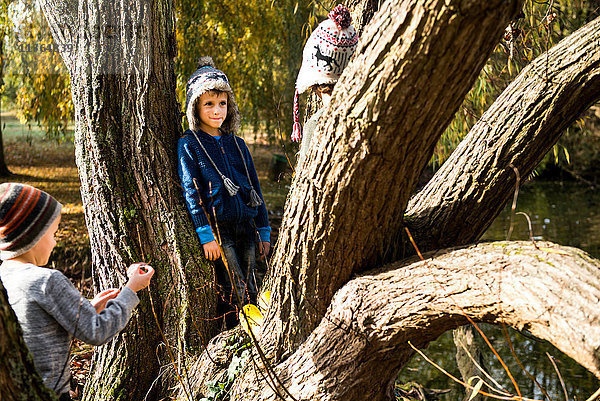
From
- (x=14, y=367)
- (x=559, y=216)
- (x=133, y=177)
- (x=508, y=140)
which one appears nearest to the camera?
(x=14, y=367)

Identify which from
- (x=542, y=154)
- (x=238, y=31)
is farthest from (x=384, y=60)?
(x=238, y=31)

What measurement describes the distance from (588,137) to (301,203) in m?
10.4

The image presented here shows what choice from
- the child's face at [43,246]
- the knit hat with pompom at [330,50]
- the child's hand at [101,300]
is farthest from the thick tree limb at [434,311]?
the child's face at [43,246]

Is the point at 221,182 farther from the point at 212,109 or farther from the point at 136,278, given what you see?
the point at 136,278

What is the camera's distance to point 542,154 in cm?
224

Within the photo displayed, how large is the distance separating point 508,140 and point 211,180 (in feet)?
4.32

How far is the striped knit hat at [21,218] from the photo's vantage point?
5.74ft

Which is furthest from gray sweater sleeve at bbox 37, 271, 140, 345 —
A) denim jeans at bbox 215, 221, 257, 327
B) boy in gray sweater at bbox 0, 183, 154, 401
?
denim jeans at bbox 215, 221, 257, 327

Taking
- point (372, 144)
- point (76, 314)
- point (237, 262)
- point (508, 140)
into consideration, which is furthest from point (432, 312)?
point (237, 262)

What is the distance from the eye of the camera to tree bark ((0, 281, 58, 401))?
1.40m

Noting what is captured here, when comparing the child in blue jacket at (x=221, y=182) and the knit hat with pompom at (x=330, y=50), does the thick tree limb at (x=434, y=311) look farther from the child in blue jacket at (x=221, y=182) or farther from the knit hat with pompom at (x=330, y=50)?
the knit hat with pompom at (x=330, y=50)

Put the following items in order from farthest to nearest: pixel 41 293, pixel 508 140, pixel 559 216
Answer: pixel 559 216 → pixel 508 140 → pixel 41 293

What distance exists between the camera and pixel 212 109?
281cm

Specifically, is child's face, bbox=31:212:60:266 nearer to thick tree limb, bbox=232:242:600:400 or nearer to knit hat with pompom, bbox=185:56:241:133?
thick tree limb, bbox=232:242:600:400
